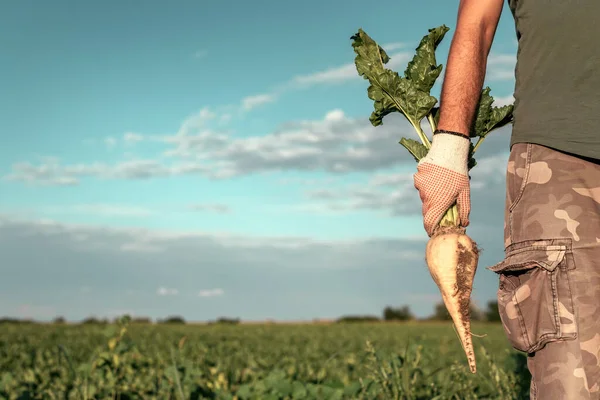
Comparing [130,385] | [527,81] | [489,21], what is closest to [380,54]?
[489,21]

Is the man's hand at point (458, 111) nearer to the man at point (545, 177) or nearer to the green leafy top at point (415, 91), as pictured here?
the man at point (545, 177)

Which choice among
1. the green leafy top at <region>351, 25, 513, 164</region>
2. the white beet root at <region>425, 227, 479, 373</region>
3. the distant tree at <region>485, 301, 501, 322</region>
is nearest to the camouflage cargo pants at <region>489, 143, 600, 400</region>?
the white beet root at <region>425, 227, 479, 373</region>

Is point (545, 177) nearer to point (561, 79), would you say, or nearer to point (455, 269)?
point (561, 79)

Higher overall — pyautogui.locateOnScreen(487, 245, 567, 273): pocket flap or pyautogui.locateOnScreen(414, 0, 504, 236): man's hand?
pyautogui.locateOnScreen(414, 0, 504, 236): man's hand

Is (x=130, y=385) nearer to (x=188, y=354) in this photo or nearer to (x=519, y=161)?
(x=519, y=161)

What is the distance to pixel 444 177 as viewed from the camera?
11.0ft

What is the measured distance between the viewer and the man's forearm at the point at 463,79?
3318 mm

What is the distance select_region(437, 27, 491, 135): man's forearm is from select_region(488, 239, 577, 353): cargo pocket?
2.23 ft

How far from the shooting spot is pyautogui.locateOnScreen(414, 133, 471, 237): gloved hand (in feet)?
11.0

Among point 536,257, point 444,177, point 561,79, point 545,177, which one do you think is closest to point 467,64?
point 561,79

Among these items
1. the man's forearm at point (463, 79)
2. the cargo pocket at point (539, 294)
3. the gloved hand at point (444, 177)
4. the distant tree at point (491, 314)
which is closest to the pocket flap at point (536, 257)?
the cargo pocket at point (539, 294)

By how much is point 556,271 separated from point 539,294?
13cm

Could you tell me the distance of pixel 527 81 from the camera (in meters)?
3.25

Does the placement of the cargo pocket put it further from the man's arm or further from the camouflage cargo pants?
the man's arm
